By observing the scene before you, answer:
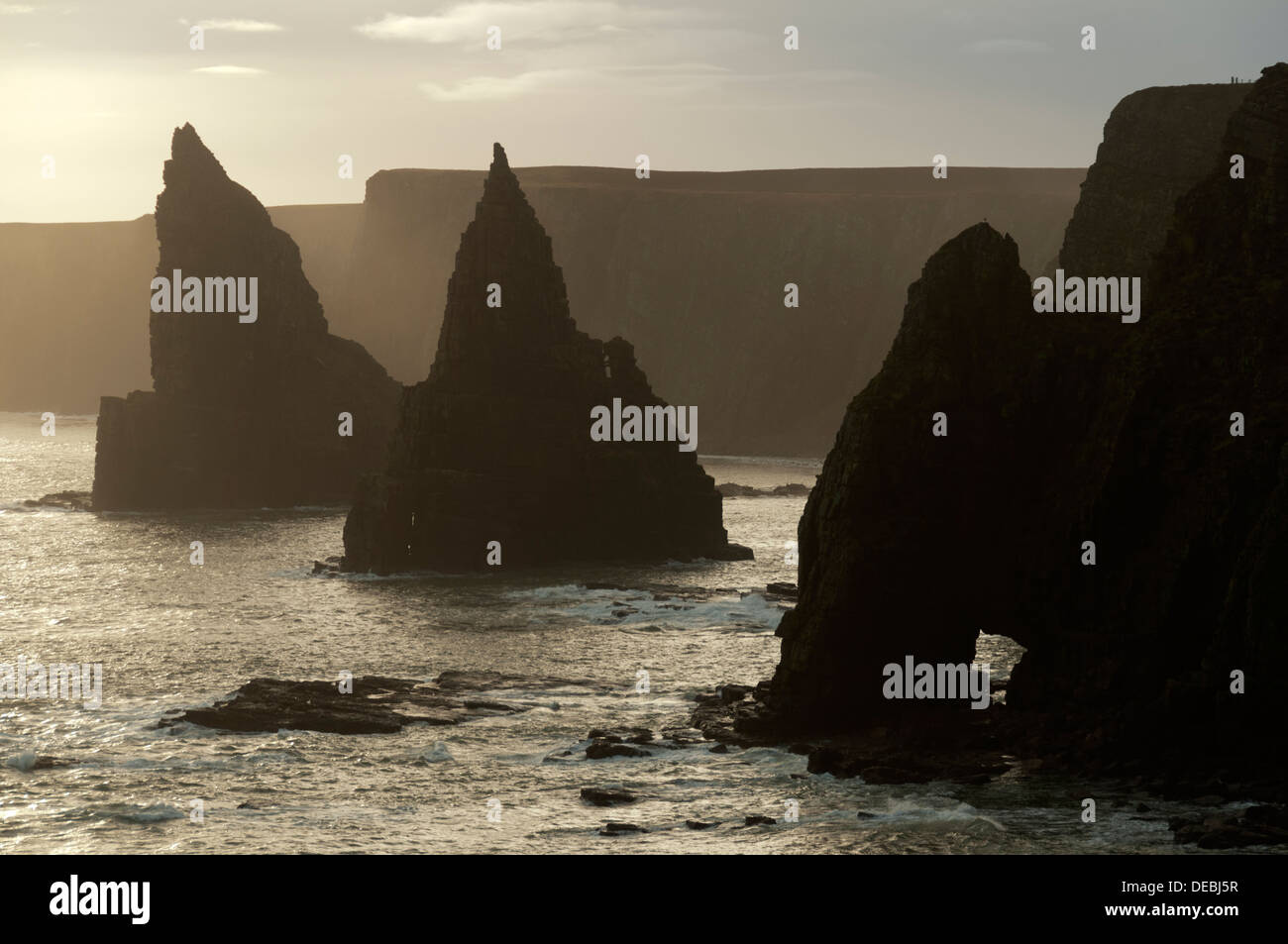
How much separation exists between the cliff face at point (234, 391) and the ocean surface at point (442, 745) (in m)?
47.7

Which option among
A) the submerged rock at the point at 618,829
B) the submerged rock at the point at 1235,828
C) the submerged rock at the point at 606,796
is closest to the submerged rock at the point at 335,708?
the submerged rock at the point at 606,796

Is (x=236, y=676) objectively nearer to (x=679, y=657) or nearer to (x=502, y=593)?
(x=679, y=657)

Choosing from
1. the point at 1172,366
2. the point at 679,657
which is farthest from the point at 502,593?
the point at 1172,366

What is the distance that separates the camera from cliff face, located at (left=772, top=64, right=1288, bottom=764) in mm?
48312

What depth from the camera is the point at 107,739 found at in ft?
182

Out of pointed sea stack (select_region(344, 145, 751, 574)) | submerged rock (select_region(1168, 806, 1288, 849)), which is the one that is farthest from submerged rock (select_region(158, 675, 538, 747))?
pointed sea stack (select_region(344, 145, 751, 574))

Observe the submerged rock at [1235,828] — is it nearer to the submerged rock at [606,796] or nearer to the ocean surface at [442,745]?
the ocean surface at [442,745]

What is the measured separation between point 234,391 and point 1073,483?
122m

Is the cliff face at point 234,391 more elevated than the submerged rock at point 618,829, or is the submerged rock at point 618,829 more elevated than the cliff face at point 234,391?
the cliff face at point 234,391

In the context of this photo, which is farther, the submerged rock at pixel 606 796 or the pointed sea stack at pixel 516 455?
the pointed sea stack at pixel 516 455

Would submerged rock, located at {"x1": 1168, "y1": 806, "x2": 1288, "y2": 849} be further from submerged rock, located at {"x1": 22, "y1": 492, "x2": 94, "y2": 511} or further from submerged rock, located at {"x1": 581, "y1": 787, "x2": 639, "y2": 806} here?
submerged rock, located at {"x1": 22, "y1": 492, "x2": 94, "y2": 511}

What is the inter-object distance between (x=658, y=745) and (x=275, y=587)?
5165 centimetres

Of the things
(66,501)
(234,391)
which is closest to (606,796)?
(234,391)

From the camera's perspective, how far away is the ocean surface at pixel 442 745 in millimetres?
41844
